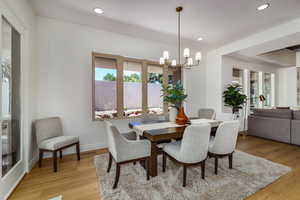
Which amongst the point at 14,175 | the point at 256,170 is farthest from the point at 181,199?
the point at 14,175

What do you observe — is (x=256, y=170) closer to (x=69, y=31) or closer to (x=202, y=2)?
(x=202, y=2)

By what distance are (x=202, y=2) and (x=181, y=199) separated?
292 cm

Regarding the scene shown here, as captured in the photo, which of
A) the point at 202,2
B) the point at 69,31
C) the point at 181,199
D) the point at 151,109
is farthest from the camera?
the point at 151,109

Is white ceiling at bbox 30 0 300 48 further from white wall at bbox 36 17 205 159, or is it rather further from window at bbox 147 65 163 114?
window at bbox 147 65 163 114

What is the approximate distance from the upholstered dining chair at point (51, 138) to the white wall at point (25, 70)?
148mm

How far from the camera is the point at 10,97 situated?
195 centimetres

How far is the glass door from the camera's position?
1.76 m

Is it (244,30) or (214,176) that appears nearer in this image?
(214,176)

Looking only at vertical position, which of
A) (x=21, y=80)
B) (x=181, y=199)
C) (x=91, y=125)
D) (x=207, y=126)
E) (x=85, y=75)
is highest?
(x=85, y=75)

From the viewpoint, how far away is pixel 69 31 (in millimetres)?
2969

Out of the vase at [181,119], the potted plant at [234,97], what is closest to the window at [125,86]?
the vase at [181,119]

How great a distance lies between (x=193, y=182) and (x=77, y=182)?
1671 millimetres

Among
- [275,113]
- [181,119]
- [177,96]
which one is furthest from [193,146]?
[275,113]

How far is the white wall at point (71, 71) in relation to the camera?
277 centimetres
